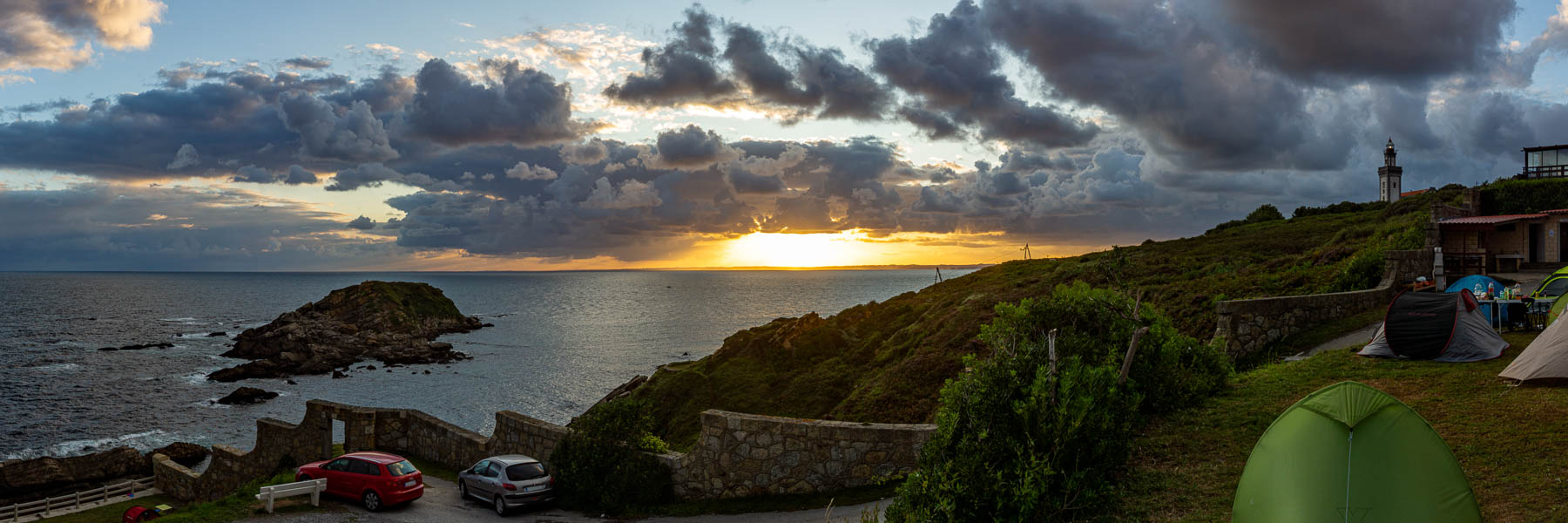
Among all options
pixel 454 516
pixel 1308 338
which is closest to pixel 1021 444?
pixel 454 516

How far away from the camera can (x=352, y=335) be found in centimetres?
8231

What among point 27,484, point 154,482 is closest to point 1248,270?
point 154,482

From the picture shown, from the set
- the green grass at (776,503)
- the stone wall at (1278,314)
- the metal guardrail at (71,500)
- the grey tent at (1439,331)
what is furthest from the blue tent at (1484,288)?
the metal guardrail at (71,500)

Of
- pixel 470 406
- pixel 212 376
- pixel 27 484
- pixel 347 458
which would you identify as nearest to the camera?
pixel 347 458

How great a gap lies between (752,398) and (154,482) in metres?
26.8

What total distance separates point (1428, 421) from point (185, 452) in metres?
52.0

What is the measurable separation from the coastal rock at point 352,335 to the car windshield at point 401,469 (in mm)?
58544

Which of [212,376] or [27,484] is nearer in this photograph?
[27,484]

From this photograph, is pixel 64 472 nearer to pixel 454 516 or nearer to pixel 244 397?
pixel 244 397

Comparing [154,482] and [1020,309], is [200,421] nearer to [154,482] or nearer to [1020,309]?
[154,482]

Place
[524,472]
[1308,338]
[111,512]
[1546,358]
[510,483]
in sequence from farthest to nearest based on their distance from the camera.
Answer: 1. [111,512]
2. [1308,338]
3. [524,472]
4. [510,483]
5. [1546,358]

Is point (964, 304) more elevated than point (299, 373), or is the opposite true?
point (964, 304)

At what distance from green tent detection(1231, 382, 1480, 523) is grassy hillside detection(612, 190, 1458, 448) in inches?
455

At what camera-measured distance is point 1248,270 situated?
31.1 m
